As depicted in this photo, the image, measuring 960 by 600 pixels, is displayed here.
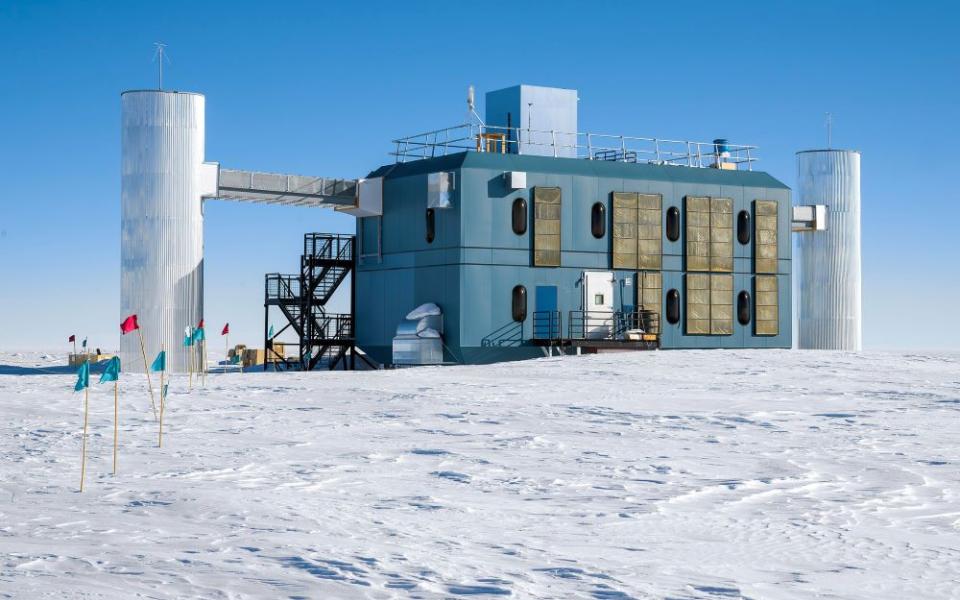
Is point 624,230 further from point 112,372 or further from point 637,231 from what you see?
point 112,372

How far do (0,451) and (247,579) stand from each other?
8.68m

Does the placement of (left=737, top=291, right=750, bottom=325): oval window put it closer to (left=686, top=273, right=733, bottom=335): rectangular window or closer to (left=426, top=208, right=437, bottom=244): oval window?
(left=686, top=273, right=733, bottom=335): rectangular window

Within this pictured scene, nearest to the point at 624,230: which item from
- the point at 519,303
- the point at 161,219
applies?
the point at 519,303

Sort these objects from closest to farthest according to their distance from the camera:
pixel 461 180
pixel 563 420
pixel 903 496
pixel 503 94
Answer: pixel 903 496
pixel 563 420
pixel 461 180
pixel 503 94

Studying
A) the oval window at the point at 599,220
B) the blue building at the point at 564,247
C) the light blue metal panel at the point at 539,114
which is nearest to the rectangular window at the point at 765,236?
the blue building at the point at 564,247

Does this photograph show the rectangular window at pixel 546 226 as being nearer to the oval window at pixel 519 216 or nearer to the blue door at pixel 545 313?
the oval window at pixel 519 216

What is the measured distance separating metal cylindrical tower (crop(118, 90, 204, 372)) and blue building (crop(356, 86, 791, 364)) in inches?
220

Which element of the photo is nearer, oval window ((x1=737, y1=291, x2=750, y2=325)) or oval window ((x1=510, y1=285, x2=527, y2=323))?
oval window ((x1=510, y1=285, x2=527, y2=323))

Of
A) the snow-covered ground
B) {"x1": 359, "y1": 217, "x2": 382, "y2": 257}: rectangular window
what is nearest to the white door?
{"x1": 359, "y1": 217, "x2": 382, "y2": 257}: rectangular window

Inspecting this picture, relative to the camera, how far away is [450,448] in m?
16.6

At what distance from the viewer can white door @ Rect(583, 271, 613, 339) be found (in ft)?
120

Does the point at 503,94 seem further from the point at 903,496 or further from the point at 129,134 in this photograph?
the point at 903,496

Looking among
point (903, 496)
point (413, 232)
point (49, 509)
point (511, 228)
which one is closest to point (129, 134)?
point (413, 232)

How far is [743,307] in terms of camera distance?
3978 cm
